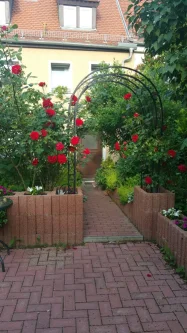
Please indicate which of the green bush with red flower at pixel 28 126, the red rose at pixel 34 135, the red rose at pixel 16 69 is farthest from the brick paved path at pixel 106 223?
the red rose at pixel 16 69

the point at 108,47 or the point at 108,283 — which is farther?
the point at 108,47

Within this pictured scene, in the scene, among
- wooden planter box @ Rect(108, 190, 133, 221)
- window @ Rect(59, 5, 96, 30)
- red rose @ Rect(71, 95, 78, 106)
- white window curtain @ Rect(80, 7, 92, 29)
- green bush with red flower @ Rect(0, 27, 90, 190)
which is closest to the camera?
green bush with red flower @ Rect(0, 27, 90, 190)

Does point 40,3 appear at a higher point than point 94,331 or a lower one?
higher

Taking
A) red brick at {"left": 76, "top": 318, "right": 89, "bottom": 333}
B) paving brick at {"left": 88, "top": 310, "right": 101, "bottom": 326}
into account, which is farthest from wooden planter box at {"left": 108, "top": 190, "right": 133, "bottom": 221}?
red brick at {"left": 76, "top": 318, "right": 89, "bottom": 333}

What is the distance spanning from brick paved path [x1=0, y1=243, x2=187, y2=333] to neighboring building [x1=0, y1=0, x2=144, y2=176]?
8.07 metres

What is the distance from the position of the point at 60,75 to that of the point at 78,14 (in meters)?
2.94

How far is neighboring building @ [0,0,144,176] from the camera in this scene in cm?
1012

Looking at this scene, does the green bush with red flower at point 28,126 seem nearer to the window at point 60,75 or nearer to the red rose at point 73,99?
the red rose at point 73,99

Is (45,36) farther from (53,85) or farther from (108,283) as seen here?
(108,283)

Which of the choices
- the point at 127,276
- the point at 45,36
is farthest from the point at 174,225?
the point at 45,36

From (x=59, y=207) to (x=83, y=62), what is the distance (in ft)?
25.7

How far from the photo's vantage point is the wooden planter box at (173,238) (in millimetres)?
3225

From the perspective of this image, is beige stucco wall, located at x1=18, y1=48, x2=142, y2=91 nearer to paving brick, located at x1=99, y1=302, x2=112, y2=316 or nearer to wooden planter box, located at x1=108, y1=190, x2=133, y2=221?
wooden planter box, located at x1=108, y1=190, x2=133, y2=221

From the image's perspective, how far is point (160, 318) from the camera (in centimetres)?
244
